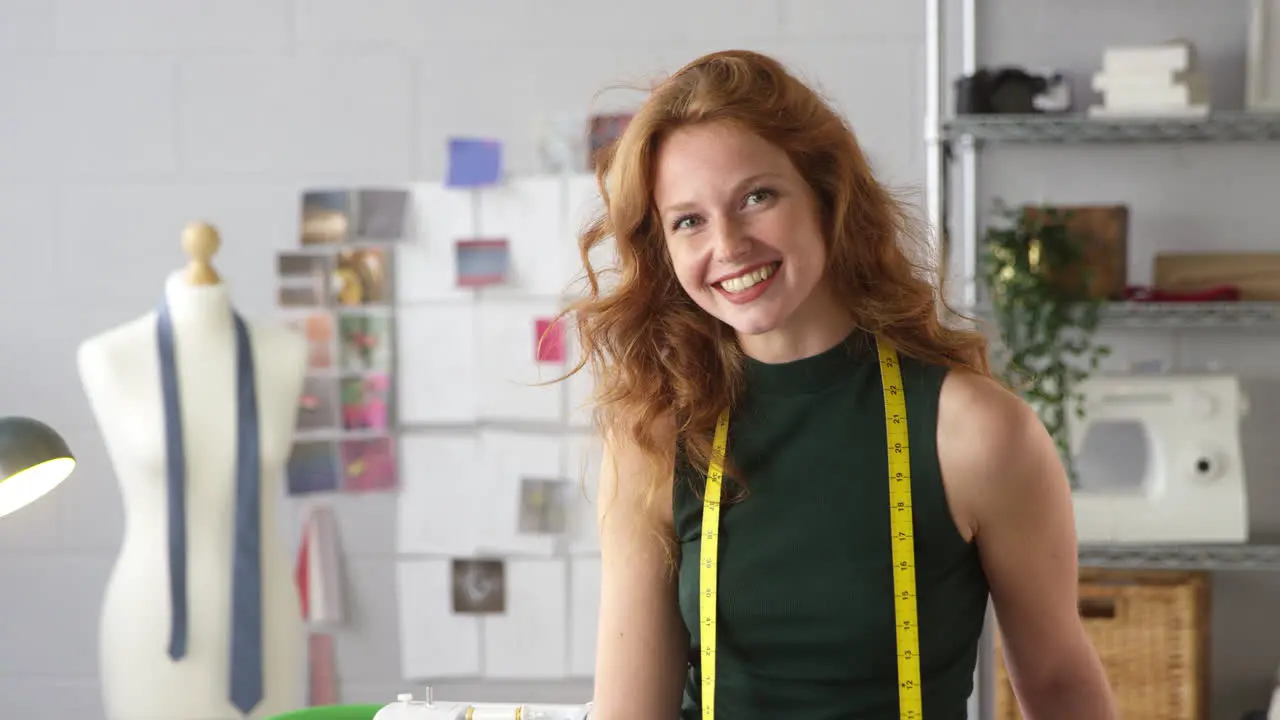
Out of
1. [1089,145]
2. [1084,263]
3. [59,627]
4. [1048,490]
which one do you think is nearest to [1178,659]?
[1084,263]

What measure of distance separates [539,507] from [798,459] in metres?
2.25

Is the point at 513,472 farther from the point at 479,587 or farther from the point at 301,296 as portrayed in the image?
the point at 301,296

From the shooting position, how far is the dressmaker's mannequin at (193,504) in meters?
2.87

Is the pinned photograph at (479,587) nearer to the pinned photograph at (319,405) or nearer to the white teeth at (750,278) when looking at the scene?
the pinned photograph at (319,405)

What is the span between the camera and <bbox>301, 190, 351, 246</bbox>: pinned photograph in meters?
3.62

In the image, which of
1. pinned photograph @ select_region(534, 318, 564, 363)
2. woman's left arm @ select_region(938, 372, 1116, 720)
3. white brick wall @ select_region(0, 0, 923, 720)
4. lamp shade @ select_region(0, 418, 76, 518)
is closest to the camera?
woman's left arm @ select_region(938, 372, 1116, 720)

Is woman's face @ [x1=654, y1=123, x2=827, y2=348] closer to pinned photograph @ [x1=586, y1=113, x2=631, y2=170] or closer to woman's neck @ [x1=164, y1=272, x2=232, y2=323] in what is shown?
woman's neck @ [x1=164, y1=272, x2=232, y2=323]

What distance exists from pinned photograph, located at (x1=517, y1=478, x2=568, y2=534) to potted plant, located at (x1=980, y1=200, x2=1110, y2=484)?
1.21 meters

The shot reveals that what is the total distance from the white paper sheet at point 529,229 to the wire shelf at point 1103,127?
3.48 ft

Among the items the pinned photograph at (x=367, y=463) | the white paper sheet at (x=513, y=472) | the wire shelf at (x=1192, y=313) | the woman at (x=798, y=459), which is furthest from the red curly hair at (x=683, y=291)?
the pinned photograph at (x=367, y=463)

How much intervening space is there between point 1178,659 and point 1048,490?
1.87m

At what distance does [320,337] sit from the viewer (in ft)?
12.0

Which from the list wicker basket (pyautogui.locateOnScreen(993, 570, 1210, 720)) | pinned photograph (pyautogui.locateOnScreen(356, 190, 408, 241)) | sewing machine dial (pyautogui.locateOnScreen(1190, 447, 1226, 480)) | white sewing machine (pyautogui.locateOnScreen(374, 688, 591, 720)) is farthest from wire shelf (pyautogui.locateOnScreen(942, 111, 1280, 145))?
white sewing machine (pyautogui.locateOnScreen(374, 688, 591, 720))

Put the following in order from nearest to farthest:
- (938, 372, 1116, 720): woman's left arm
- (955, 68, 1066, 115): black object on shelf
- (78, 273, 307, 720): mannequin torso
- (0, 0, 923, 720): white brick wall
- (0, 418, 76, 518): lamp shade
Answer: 1. (938, 372, 1116, 720): woman's left arm
2. (0, 418, 76, 518): lamp shade
3. (78, 273, 307, 720): mannequin torso
4. (955, 68, 1066, 115): black object on shelf
5. (0, 0, 923, 720): white brick wall
